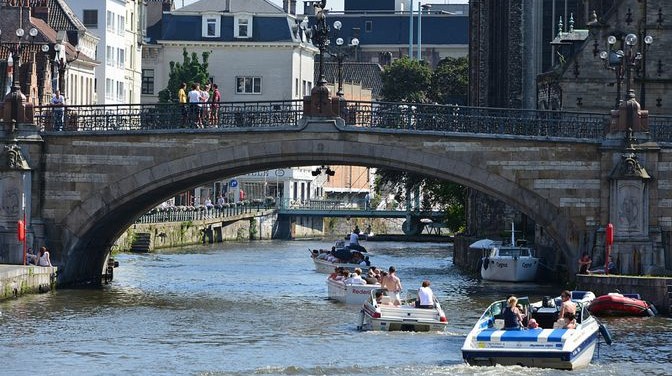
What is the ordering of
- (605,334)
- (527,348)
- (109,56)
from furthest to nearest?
(109,56), (605,334), (527,348)

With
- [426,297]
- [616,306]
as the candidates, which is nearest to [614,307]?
[616,306]

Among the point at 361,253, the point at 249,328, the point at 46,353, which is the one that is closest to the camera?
the point at 46,353

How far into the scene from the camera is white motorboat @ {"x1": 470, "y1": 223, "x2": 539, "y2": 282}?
9350 centimetres

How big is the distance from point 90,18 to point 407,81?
28.5 meters

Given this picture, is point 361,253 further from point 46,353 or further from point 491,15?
point 46,353

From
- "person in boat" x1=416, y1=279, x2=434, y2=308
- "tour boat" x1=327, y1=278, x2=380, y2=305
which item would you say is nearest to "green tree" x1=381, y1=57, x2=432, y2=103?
"tour boat" x1=327, y1=278, x2=380, y2=305

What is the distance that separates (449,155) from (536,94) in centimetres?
2685

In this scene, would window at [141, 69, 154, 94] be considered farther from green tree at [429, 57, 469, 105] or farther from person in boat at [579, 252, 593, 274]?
person in boat at [579, 252, 593, 274]

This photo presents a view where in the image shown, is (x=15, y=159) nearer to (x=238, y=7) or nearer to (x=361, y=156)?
(x=361, y=156)

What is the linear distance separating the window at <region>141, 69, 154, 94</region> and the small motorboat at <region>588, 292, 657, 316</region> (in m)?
101

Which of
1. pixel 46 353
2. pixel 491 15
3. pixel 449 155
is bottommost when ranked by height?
pixel 46 353

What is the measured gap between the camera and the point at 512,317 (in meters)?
59.3

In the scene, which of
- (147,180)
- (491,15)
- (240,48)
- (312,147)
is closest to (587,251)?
(312,147)

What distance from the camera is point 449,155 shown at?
267ft
